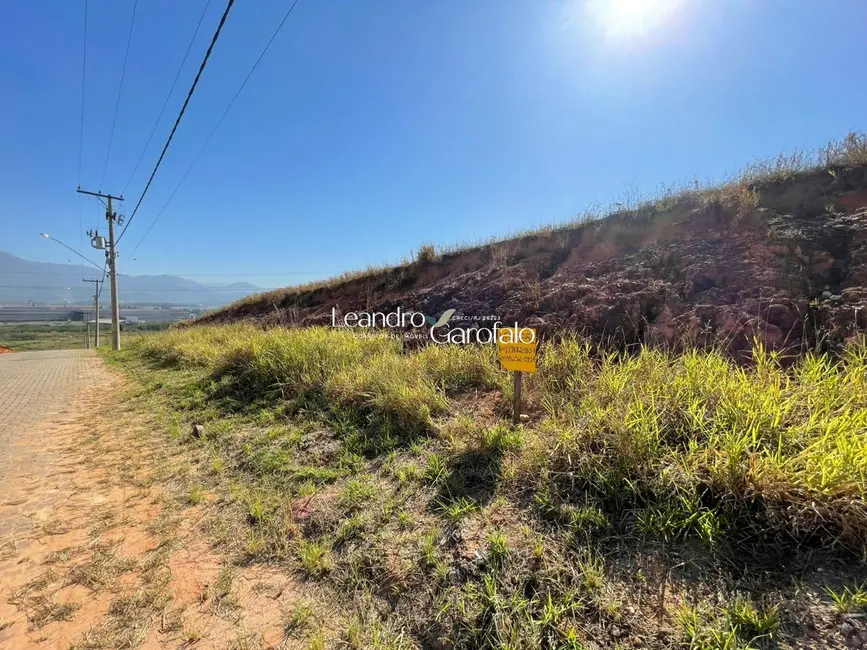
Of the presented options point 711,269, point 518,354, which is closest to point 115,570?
point 518,354

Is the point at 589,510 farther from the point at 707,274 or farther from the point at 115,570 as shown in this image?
the point at 707,274

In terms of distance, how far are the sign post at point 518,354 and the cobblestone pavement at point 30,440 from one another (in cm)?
399

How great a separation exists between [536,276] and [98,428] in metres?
7.71

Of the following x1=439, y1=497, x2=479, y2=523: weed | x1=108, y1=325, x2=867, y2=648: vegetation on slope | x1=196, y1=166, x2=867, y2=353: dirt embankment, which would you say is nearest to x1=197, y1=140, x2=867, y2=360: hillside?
x1=196, y1=166, x2=867, y2=353: dirt embankment

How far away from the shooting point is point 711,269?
16.4 feet

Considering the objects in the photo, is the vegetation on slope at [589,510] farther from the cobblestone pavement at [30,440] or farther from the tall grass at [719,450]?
the cobblestone pavement at [30,440]

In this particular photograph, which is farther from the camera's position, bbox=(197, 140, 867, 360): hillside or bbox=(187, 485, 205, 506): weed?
bbox=(197, 140, 867, 360): hillside

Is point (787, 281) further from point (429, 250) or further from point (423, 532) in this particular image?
point (429, 250)

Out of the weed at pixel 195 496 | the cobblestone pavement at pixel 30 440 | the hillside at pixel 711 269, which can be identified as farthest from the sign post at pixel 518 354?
the cobblestone pavement at pixel 30 440

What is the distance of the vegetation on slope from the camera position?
1.57 meters

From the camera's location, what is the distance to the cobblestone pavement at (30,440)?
3.13 meters

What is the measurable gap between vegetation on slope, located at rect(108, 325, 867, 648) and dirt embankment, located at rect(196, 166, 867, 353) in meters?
1.02

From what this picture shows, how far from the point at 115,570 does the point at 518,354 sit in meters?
3.13

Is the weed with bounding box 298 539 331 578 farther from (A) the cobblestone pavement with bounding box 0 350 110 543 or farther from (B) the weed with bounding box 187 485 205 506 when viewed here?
(A) the cobblestone pavement with bounding box 0 350 110 543
